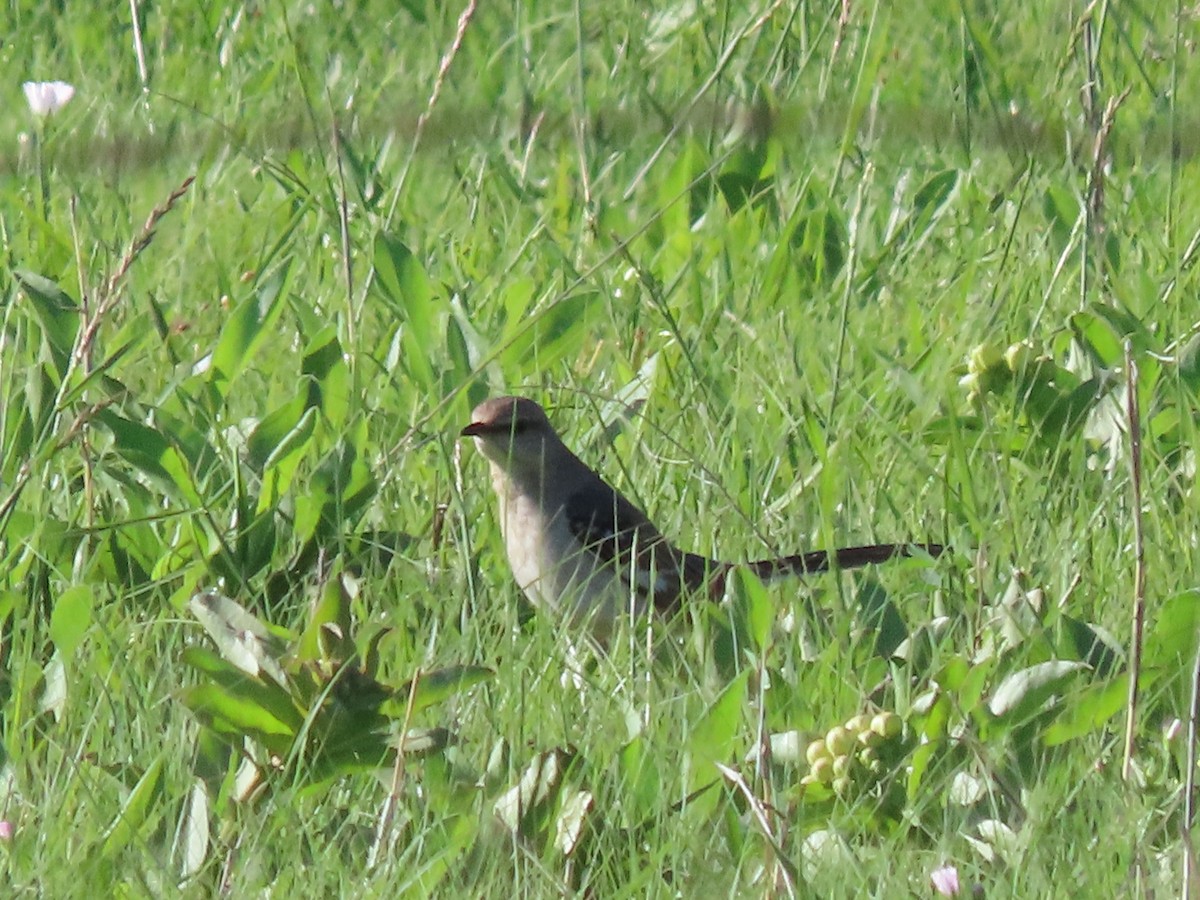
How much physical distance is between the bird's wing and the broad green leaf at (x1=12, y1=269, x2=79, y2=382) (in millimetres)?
1146

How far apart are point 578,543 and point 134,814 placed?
1.86 meters

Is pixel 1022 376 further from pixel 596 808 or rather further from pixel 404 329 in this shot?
pixel 596 808

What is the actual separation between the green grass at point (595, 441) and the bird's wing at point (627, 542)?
79 millimetres

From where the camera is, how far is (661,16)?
713 centimetres

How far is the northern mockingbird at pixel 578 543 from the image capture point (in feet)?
12.7

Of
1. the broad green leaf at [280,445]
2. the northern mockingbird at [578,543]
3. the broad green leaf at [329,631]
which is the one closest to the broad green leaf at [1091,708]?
the northern mockingbird at [578,543]

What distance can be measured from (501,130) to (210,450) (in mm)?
1443

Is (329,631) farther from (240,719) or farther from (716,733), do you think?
(716,733)

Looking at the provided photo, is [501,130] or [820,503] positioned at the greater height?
[501,130]

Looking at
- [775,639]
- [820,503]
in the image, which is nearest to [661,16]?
[820,503]

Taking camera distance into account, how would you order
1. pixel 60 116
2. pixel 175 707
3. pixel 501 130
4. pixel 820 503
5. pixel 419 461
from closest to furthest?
pixel 175 707 < pixel 820 503 < pixel 419 461 < pixel 501 130 < pixel 60 116

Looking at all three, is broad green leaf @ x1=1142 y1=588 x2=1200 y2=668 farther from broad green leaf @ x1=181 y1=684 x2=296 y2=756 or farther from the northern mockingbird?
broad green leaf @ x1=181 y1=684 x2=296 y2=756

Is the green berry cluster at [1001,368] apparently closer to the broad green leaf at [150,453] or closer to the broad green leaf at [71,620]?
the broad green leaf at [150,453]

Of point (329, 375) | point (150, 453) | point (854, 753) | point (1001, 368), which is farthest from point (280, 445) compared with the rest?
point (1001, 368)
